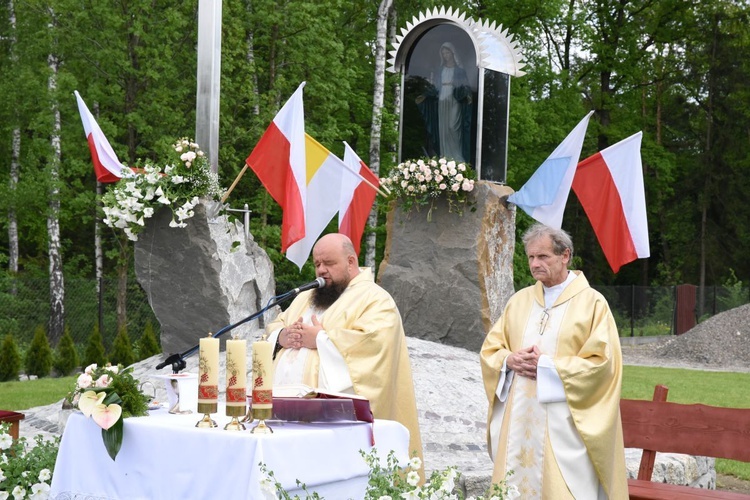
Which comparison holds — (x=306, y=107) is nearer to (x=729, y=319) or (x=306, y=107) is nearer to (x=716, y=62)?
(x=729, y=319)

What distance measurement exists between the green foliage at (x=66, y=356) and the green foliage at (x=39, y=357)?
153 millimetres

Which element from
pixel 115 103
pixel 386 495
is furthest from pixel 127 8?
pixel 386 495

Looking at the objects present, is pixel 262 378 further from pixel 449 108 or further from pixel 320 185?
pixel 449 108

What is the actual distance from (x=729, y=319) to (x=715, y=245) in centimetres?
1105

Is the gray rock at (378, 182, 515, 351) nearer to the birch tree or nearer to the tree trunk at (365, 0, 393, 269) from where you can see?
the tree trunk at (365, 0, 393, 269)

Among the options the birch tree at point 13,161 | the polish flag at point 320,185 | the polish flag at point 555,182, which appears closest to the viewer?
the polish flag at point 555,182

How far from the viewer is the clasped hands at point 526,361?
212 inches

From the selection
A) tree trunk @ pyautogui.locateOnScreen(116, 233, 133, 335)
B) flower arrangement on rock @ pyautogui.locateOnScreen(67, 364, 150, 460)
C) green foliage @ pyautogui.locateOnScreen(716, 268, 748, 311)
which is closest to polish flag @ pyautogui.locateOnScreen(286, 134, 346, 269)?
flower arrangement on rock @ pyautogui.locateOnScreen(67, 364, 150, 460)

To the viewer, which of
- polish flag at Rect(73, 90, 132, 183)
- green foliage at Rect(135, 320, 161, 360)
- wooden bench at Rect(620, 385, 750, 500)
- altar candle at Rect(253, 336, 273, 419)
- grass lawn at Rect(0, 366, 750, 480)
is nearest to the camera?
altar candle at Rect(253, 336, 273, 419)

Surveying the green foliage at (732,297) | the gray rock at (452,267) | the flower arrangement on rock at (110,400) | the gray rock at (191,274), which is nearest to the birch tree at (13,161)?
the gray rock at (191,274)

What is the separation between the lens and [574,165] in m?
10.1

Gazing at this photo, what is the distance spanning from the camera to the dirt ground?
27.0 ft

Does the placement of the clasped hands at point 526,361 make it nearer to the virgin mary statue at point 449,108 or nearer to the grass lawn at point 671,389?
the grass lawn at point 671,389

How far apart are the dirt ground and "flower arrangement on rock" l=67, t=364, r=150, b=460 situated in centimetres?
560
